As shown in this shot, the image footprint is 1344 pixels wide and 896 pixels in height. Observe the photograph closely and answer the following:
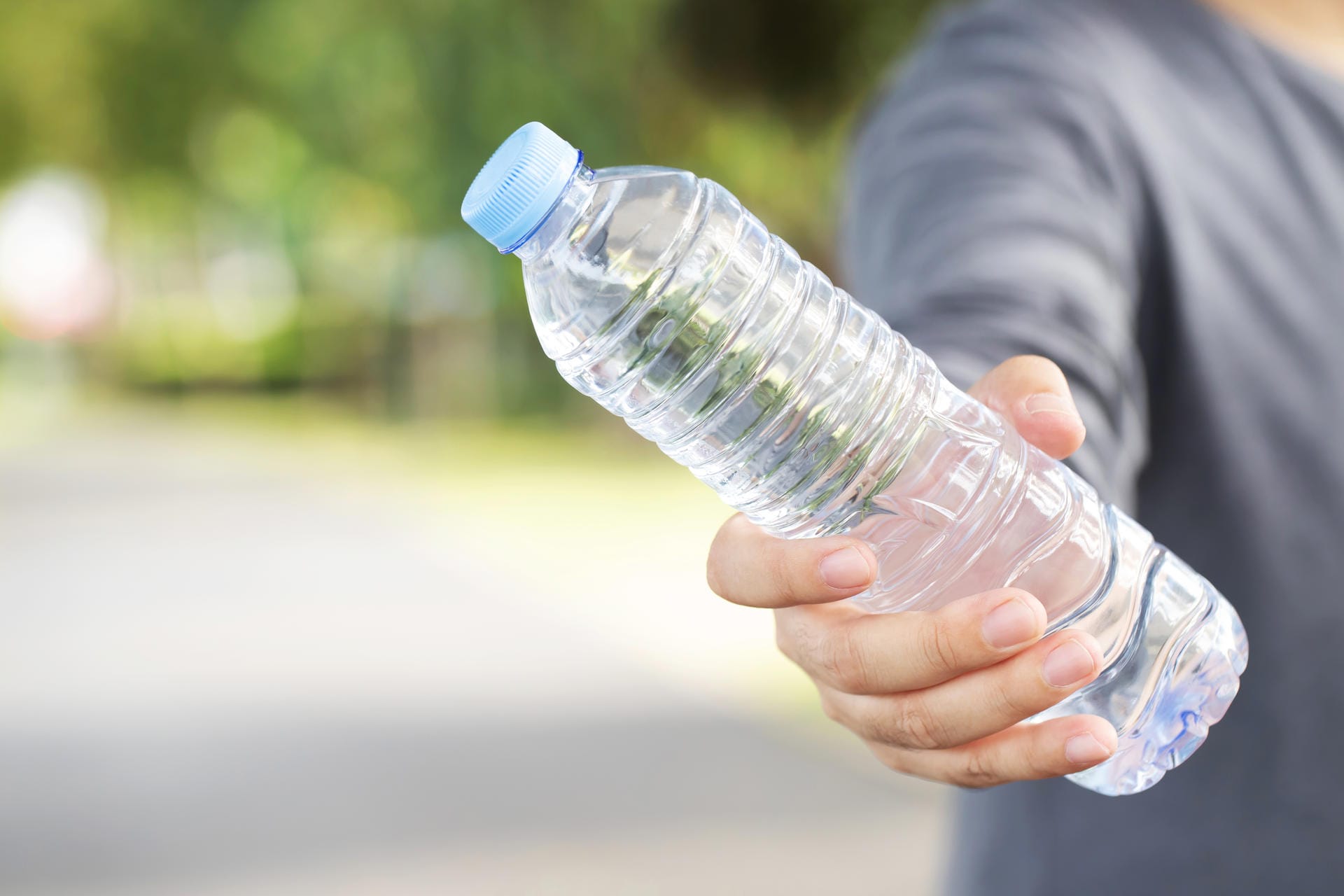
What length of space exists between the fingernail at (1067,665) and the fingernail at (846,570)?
177 mm

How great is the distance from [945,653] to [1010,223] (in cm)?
63

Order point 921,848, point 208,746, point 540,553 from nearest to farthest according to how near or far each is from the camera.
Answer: point 921,848 → point 208,746 → point 540,553

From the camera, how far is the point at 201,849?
5.36 metres

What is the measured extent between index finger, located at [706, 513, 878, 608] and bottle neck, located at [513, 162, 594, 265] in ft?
1.14

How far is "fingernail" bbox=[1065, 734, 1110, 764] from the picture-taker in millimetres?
1321

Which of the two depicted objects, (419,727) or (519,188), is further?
(419,727)

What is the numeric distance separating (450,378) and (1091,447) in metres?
17.1

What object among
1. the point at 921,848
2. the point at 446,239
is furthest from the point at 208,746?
the point at 446,239

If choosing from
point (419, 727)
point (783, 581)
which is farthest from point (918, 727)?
point (419, 727)

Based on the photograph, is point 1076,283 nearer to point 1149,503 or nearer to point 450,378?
point 1149,503

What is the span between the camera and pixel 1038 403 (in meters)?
1.42

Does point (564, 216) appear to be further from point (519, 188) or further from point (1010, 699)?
point (1010, 699)

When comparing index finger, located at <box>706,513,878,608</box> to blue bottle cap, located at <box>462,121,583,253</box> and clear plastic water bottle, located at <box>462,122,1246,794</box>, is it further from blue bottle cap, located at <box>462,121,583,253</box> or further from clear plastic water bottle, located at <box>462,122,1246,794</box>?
blue bottle cap, located at <box>462,121,583,253</box>

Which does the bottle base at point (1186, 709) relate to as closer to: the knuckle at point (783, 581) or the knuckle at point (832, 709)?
the knuckle at point (832, 709)
